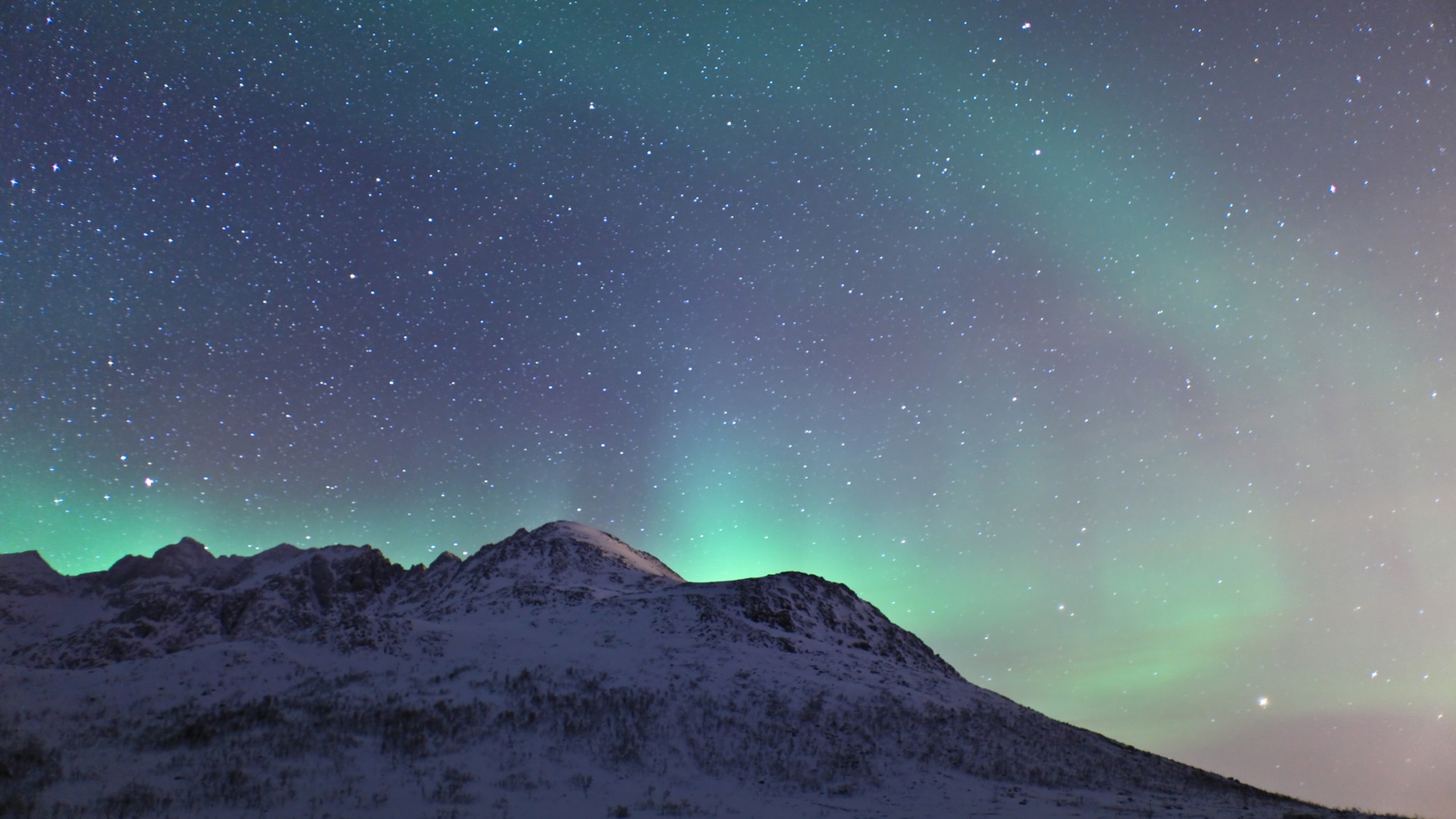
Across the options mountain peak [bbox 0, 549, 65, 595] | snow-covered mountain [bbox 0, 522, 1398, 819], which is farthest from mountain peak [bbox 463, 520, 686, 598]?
mountain peak [bbox 0, 549, 65, 595]

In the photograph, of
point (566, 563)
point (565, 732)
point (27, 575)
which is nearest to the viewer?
point (565, 732)

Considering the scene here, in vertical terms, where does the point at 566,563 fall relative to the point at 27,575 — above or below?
above

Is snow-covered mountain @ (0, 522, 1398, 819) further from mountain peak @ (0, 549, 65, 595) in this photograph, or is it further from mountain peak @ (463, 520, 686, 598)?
mountain peak @ (0, 549, 65, 595)

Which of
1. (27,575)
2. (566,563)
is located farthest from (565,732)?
(27,575)

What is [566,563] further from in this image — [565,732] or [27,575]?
[27,575]

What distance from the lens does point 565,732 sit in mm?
22234

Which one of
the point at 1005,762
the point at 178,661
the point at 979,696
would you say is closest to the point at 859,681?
the point at 979,696

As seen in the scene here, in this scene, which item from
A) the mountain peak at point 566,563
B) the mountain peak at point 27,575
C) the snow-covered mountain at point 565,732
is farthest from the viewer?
the mountain peak at point 27,575

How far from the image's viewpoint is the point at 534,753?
20078mm

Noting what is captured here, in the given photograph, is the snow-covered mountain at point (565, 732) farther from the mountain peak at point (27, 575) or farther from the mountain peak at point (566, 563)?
the mountain peak at point (27, 575)

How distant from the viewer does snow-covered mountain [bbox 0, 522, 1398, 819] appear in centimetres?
1606

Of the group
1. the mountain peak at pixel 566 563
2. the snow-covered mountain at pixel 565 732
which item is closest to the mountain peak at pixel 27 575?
the mountain peak at pixel 566 563

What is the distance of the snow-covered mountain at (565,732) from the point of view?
1606 centimetres

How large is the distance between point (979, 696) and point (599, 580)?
34956 mm
